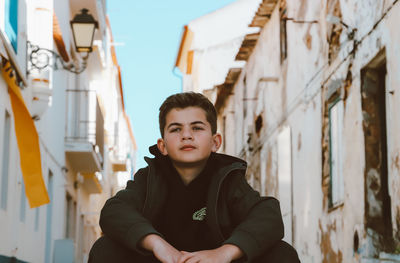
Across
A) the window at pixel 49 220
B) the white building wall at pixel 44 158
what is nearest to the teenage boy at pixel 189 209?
the white building wall at pixel 44 158

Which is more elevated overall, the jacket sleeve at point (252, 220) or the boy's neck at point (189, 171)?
the boy's neck at point (189, 171)

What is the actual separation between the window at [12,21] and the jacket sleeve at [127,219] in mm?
6265

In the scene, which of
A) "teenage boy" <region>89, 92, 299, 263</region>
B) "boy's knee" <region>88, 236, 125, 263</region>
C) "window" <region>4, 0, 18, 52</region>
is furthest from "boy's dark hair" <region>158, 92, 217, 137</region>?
"window" <region>4, 0, 18, 52</region>

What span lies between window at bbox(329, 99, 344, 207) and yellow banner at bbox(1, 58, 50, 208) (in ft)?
12.8

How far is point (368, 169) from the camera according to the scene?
373 inches

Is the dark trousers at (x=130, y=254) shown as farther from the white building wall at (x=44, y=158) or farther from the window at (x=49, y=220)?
the window at (x=49, y=220)

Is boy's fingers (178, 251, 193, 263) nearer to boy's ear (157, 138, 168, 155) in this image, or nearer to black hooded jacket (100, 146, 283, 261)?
black hooded jacket (100, 146, 283, 261)

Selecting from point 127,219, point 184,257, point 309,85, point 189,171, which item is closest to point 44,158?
point 309,85

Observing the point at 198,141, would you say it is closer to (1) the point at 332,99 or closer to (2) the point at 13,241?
(1) the point at 332,99

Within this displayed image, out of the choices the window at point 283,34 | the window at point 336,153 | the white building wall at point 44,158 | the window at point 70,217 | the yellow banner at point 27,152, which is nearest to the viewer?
the window at point 336,153

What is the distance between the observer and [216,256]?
386 centimetres

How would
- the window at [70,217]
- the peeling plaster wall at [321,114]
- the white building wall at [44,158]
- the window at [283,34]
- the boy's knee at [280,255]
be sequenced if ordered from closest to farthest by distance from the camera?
the boy's knee at [280,255]
the peeling plaster wall at [321,114]
the white building wall at [44,158]
the window at [283,34]
the window at [70,217]

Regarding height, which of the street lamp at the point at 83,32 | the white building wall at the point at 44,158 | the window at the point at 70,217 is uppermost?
the street lamp at the point at 83,32

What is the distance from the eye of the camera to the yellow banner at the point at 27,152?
1124 cm
